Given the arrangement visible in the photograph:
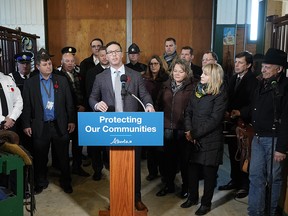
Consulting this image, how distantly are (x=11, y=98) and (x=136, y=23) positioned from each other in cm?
361

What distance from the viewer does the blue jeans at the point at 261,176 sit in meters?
2.67

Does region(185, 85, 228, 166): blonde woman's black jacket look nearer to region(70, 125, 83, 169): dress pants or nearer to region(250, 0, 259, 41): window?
region(70, 125, 83, 169): dress pants

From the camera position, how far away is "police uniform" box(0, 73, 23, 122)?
10.6ft

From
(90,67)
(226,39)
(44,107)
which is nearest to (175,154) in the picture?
(44,107)

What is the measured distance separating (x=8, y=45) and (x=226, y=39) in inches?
143

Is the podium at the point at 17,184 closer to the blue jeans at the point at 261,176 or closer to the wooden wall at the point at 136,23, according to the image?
the blue jeans at the point at 261,176

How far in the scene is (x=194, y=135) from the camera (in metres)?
3.00

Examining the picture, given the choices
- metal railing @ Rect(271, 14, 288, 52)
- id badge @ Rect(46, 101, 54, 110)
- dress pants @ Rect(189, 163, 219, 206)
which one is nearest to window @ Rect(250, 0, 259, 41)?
metal railing @ Rect(271, 14, 288, 52)

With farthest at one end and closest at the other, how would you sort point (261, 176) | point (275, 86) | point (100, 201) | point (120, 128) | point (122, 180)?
point (100, 201), point (261, 176), point (122, 180), point (275, 86), point (120, 128)

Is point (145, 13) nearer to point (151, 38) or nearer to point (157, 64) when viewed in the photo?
point (151, 38)

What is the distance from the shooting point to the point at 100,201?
3.43m

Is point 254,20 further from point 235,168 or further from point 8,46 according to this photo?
point 8,46

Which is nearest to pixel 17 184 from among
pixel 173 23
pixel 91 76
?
pixel 91 76

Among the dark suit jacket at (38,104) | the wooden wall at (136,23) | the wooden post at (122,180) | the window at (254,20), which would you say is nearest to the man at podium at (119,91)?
the wooden post at (122,180)
